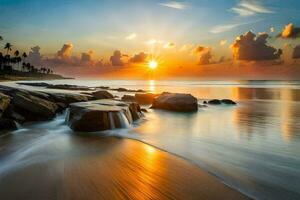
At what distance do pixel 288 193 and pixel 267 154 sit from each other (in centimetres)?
359

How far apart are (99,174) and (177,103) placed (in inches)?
708

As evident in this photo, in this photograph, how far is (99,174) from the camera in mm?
6758

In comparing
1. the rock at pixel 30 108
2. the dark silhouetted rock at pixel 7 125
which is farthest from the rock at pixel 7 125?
the rock at pixel 30 108

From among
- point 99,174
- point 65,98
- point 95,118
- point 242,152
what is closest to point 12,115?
point 95,118

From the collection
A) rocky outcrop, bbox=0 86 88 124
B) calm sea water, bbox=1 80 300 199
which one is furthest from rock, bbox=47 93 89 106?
calm sea water, bbox=1 80 300 199

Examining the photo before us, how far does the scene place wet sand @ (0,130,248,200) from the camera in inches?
221

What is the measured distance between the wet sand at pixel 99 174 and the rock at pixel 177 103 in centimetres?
1418

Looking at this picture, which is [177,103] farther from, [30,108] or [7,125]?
[7,125]

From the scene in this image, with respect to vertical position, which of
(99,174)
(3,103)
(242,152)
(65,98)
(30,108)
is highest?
(3,103)

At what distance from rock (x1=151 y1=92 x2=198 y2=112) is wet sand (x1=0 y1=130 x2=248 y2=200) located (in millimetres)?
14176

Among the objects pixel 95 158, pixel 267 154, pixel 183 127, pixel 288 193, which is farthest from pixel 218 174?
pixel 183 127

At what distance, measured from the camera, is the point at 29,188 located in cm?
584

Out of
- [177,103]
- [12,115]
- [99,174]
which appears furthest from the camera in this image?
[177,103]

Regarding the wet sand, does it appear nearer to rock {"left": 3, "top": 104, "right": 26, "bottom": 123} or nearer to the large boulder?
the large boulder
